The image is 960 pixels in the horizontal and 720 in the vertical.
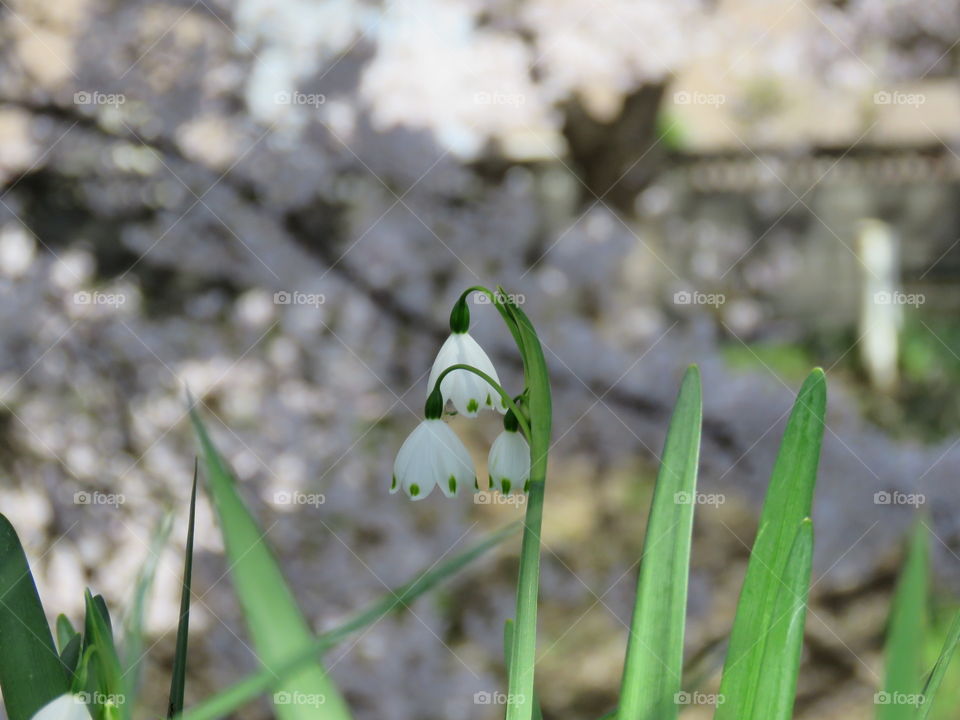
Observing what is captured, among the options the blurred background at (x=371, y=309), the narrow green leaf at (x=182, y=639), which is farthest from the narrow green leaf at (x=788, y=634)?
the blurred background at (x=371, y=309)

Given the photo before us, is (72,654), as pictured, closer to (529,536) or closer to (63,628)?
(63,628)

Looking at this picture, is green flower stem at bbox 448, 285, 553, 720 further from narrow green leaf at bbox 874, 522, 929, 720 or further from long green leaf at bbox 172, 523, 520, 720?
narrow green leaf at bbox 874, 522, 929, 720

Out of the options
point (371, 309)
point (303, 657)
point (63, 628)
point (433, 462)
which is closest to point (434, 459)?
point (433, 462)

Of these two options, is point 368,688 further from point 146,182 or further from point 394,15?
point 394,15

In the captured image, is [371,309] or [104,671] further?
[371,309]

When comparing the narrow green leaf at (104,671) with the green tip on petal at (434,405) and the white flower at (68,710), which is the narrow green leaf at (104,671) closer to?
the white flower at (68,710)
